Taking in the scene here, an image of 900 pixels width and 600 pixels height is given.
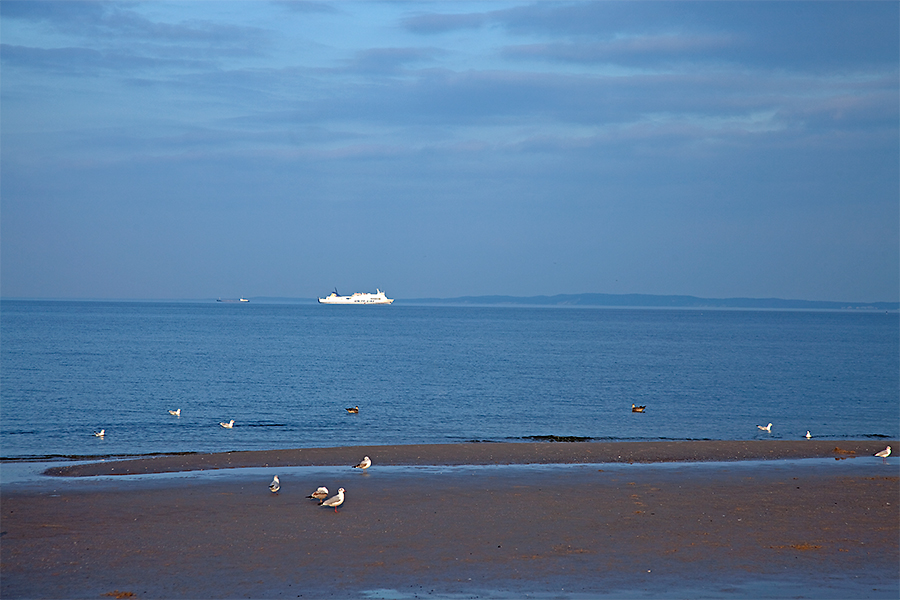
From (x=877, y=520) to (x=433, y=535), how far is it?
8.34 m

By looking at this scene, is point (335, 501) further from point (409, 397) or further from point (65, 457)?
point (409, 397)

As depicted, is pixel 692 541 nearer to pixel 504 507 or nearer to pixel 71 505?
pixel 504 507

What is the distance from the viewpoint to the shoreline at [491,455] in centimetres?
1931

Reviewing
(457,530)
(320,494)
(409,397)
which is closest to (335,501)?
(320,494)

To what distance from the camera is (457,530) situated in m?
12.8

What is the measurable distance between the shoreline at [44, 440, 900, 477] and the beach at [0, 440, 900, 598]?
0.55 feet

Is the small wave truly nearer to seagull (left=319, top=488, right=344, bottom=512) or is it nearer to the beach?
the beach

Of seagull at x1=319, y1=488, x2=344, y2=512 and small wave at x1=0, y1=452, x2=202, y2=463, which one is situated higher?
seagull at x1=319, y1=488, x2=344, y2=512

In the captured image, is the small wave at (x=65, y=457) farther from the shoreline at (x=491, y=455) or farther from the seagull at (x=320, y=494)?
the seagull at (x=320, y=494)

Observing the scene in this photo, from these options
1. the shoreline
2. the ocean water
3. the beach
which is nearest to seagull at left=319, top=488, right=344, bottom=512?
the beach

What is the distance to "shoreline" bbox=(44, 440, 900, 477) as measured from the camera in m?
19.3

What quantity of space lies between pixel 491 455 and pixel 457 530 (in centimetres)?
837

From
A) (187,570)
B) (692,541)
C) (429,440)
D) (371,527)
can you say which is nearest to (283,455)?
(429,440)

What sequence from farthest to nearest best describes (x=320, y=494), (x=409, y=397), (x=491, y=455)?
(x=409, y=397) < (x=491, y=455) < (x=320, y=494)
